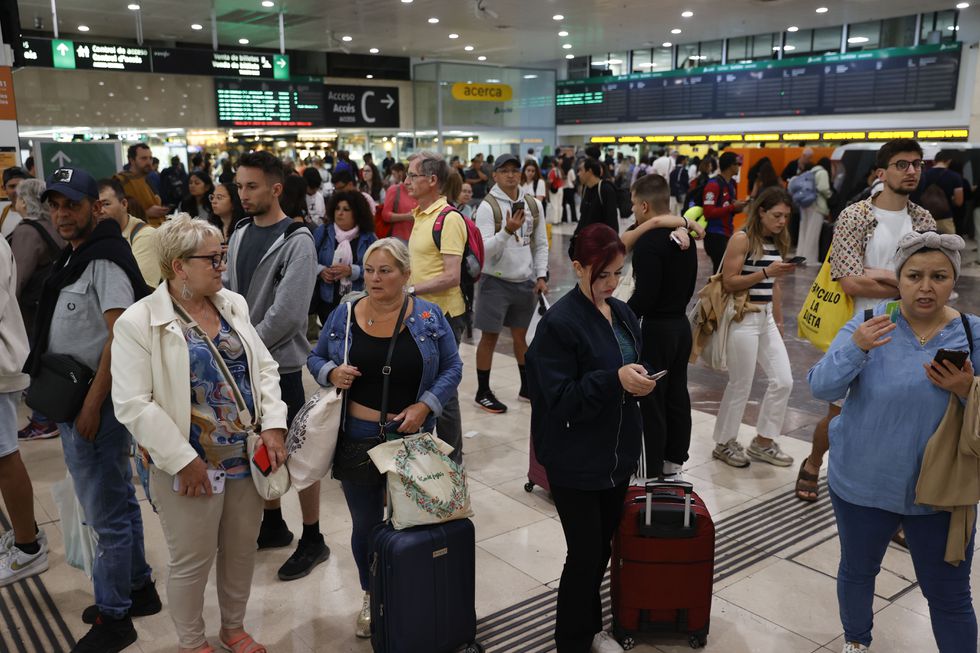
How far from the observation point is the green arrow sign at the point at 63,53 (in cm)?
1128

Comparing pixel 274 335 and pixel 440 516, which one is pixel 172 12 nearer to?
pixel 274 335

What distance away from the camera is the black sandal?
14.4 ft

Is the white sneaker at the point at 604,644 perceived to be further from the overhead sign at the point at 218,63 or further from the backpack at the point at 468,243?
the overhead sign at the point at 218,63

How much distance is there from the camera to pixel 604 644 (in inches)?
118

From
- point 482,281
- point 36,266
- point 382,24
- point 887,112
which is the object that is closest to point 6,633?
point 36,266

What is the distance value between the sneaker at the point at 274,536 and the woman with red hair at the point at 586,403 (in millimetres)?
1724

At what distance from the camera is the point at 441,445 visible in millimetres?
2920

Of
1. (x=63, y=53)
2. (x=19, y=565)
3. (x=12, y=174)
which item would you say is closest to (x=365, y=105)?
(x=63, y=53)

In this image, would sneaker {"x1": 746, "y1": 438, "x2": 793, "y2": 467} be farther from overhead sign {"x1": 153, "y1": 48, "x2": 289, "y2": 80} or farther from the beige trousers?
overhead sign {"x1": 153, "y1": 48, "x2": 289, "y2": 80}

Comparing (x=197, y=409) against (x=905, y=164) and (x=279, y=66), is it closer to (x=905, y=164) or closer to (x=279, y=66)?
(x=905, y=164)

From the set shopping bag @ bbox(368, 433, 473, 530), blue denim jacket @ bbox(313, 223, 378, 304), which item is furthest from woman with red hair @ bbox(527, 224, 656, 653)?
blue denim jacket @ bbox(313, 223, 378, 304)

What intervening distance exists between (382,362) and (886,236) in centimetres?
254

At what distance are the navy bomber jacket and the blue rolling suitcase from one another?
0.47 meters

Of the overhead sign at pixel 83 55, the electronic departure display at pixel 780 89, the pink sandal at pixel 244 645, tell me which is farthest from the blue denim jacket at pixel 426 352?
the electronic departure display at pixel 780 89
